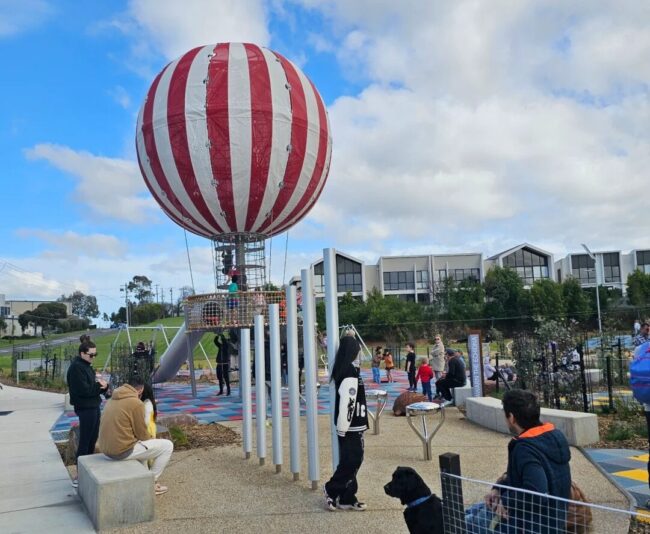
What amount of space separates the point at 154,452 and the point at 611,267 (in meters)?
79.4

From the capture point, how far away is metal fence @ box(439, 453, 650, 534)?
12.0ft

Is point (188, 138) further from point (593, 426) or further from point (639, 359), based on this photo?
point (639, 359)

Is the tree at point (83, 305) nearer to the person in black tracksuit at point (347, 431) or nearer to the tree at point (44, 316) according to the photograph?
the tree at point (44, 316)

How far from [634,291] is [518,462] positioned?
62001 mm

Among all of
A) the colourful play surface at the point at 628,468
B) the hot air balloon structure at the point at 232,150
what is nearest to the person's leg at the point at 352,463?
the colourful play surface at the point at 628,468

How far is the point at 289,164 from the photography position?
51.6 ft

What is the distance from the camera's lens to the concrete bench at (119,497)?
230 inches

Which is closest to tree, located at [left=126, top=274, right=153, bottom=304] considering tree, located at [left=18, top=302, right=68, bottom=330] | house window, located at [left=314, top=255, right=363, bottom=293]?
tree, located at [left=18, top=302, right=68, bottom=330]

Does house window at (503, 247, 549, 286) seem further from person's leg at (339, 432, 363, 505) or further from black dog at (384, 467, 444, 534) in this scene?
black dog at (384, 467, 444, 534)

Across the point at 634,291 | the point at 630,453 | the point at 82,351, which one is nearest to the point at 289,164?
the point at 82,351

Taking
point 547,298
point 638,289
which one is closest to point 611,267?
point 638,289

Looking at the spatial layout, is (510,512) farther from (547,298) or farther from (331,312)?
(547,298)

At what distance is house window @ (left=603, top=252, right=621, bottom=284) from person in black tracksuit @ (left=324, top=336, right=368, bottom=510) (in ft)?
256

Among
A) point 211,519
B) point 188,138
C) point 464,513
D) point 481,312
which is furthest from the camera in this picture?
point 481,312
